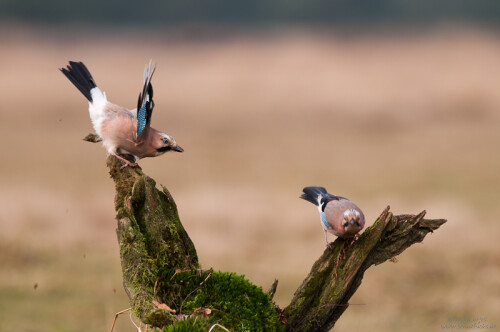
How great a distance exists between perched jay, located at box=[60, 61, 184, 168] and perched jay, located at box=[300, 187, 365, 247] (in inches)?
56.2

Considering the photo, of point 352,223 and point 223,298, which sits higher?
point 352,223

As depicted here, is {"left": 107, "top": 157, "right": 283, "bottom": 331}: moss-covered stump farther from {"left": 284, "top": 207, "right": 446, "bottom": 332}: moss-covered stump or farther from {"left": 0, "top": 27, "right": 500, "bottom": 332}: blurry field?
{"left": 0, "top": 27, "right": 500, "bottom": 332}: blurry field

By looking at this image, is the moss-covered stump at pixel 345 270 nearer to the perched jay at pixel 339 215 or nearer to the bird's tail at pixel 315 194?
the perched jay at pixel 339 215

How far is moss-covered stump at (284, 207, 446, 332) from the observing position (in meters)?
6.12

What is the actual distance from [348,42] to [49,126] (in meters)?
18.2

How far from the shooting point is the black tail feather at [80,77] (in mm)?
7191

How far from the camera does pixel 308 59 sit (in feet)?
122

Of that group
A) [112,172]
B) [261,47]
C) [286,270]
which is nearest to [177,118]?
[261,47]

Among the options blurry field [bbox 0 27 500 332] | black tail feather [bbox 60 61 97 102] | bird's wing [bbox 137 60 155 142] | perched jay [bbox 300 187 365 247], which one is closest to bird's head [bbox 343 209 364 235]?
perched jay [bbox 300 187 365 247]

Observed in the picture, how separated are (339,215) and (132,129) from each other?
1.87 metres

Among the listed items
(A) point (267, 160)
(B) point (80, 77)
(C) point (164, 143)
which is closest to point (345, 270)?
(C) point (164, 143)

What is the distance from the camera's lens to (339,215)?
661cm

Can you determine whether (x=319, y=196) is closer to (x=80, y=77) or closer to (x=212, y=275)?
(x=212, y=275)

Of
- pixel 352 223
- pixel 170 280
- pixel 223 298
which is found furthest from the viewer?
pixel 352 223
